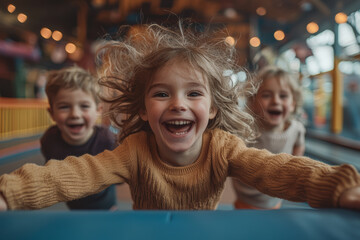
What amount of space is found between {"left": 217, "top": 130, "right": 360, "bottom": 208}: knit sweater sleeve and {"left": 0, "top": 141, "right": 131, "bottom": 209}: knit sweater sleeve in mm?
275

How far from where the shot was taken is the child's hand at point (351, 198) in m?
0.40

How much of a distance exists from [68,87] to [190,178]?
629mm

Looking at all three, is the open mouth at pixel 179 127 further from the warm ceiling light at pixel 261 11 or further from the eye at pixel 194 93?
the warm ceiling light at pixel 261 11

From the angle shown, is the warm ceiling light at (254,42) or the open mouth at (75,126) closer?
the open mouth at (75,126)

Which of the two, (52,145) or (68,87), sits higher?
(68,87)

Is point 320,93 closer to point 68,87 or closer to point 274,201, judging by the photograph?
point 274,201

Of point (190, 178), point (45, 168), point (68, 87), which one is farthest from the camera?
point (68, 87)

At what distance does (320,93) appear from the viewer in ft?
12.4

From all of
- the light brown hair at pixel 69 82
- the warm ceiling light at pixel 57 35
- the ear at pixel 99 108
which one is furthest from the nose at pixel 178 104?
the warm ceiling light at pixel 57 35

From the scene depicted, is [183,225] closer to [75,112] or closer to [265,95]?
[75,112]

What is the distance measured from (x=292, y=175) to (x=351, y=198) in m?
0.12

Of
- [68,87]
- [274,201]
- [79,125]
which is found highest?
[68,87]

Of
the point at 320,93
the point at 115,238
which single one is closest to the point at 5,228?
the point at 115,238

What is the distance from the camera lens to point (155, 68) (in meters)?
0.68
